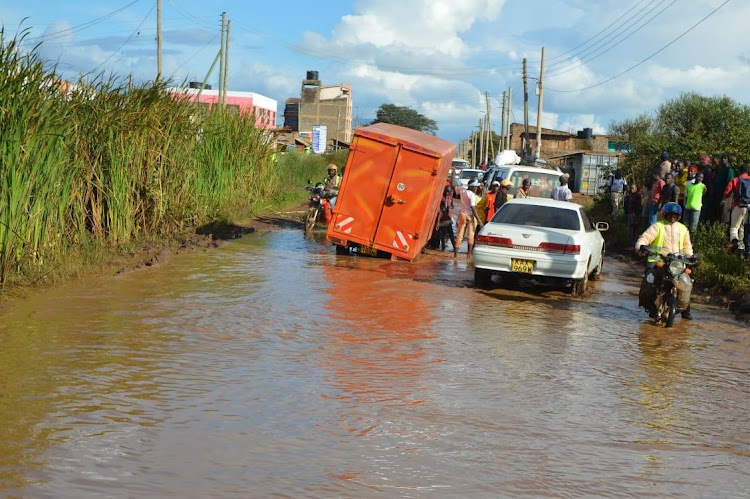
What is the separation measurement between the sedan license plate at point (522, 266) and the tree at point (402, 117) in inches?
5009

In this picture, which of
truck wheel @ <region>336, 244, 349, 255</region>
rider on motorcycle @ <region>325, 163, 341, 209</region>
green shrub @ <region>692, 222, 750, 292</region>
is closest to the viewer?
green shrub @ <region>692, 222, 750, 292</region>

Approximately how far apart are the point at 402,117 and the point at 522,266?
13041cm

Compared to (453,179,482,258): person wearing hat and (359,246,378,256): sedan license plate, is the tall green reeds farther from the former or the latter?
(453,179,482,258): person wearing hat

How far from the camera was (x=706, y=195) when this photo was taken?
20.8 meters

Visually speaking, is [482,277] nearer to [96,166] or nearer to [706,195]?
[96,166]

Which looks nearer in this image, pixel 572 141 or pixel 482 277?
pixel 482 277

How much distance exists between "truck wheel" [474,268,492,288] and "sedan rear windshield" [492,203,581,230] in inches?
32.5

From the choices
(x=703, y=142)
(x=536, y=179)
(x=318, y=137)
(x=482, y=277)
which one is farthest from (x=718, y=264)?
(x=318, y=137)

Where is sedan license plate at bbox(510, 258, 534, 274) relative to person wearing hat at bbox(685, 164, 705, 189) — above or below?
below

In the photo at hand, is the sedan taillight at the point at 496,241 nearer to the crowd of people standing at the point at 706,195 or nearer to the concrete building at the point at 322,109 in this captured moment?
the crowd of people standing at the point at 706,195

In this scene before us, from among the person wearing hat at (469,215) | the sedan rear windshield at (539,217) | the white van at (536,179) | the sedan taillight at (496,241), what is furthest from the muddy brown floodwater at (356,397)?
the white van at (536,179)

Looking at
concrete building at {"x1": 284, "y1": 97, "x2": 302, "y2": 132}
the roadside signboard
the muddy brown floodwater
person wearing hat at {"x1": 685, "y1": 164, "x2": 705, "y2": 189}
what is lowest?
the muddy brown floodwater

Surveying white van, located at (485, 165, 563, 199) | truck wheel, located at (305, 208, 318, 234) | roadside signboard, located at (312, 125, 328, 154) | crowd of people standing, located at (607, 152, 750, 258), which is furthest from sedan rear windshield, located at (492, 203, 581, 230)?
roadside signboard, located at (312, 125, 328, 154)

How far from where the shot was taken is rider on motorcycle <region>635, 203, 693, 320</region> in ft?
41.0
